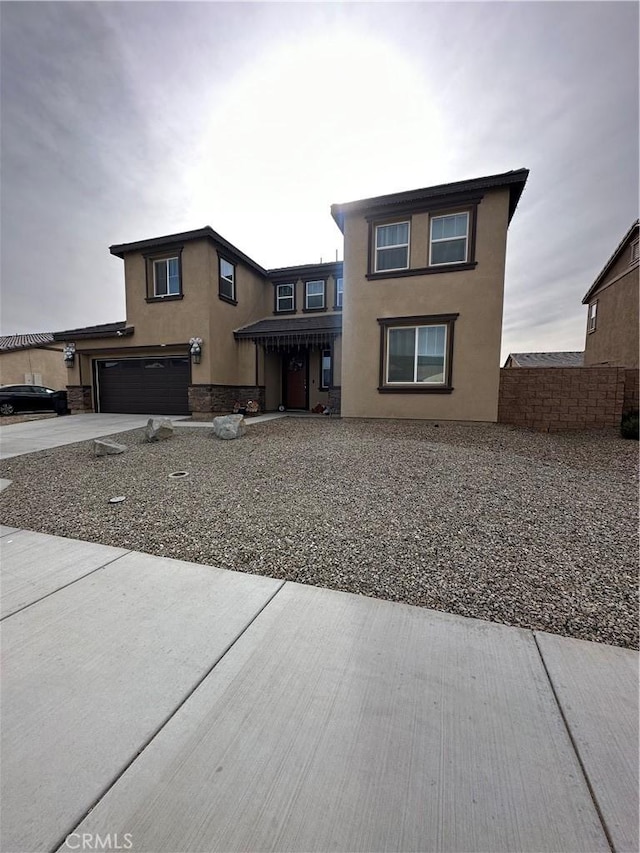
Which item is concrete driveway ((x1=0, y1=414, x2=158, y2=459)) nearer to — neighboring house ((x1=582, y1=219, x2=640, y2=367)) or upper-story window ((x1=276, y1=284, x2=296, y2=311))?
upper-story window ((x1=276, y1=284, x2=296, y2=311))

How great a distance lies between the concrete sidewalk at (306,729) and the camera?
1.15 metres

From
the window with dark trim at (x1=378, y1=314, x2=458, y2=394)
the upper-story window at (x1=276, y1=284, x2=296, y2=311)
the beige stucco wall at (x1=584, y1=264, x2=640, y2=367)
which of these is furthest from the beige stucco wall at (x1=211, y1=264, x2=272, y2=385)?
the beige stucco wall at (x1=584, y1=264, x2=640, y2=367)

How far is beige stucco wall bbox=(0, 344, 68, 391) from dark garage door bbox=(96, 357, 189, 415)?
11.8 m

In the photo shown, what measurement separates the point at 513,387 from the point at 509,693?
994 cm

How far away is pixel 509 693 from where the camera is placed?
1659 mm

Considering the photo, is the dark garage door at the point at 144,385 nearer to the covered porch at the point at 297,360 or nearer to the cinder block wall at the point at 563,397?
the covered porch at the point at 297,360

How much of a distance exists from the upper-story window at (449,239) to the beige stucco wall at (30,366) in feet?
77.8

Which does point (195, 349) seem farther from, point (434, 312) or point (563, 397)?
point (563, 397)

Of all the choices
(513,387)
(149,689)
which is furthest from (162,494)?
(513,387)

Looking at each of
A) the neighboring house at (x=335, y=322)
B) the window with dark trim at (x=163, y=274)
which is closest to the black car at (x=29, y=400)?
the neighboring house at (x=335, y=322)

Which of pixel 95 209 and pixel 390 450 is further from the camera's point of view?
pixel 95 209

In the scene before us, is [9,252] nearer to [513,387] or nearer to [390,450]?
[390,450]

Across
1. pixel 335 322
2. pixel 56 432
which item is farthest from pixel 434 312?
pixel 56 432

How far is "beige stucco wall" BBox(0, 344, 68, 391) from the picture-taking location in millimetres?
22641
